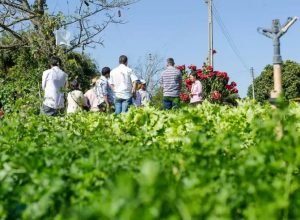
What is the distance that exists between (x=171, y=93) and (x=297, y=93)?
49.5m

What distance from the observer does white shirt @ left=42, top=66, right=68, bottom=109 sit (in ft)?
36.3

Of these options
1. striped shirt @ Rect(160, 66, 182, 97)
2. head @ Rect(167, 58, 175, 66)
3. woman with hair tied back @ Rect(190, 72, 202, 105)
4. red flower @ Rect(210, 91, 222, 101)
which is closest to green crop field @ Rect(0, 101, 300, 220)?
striped shirt @ Rect(160, 66, 182, 97)

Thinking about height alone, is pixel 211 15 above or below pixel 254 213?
above

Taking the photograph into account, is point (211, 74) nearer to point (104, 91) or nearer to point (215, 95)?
point (215, 95)

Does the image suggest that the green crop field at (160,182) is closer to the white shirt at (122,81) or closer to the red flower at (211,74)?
the white shirt at (122,81)

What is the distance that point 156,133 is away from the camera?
16.0 feet

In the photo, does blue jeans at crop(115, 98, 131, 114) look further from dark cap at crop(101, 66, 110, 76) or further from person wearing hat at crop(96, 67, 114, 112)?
dark cap at crop(101, 66, 110, 76)

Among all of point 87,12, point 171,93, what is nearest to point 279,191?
point 171,93

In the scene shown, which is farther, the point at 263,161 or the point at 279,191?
the point at 263,161

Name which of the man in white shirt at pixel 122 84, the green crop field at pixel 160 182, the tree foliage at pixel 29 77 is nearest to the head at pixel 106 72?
the man in white shirt at pixel 122 84

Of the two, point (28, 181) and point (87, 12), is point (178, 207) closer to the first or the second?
point (28, 181)

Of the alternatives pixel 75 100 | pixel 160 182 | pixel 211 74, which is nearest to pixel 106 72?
pixel 75 100

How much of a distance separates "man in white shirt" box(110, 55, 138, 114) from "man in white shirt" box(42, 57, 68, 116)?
1.02 m

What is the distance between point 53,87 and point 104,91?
1.17m
